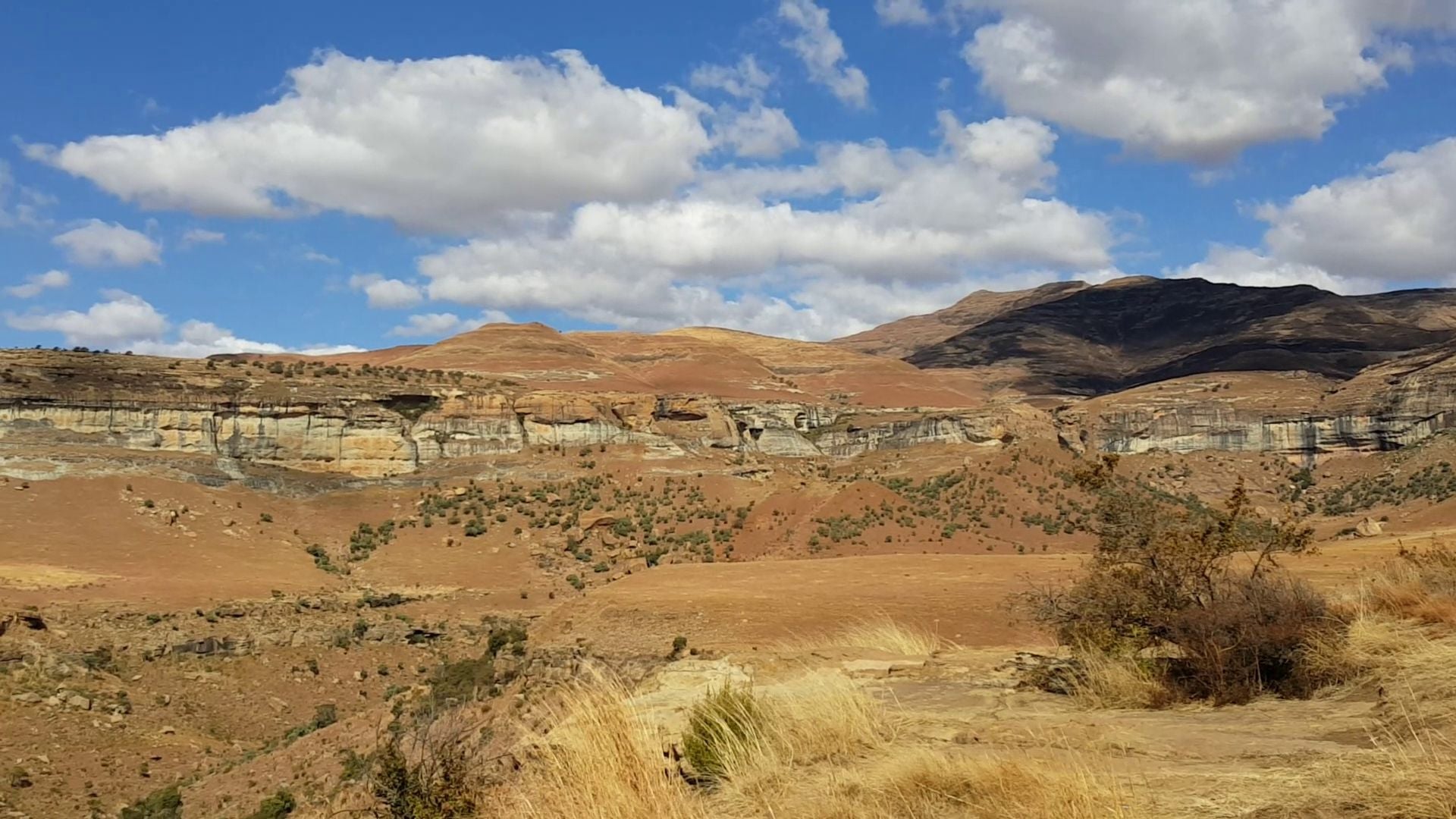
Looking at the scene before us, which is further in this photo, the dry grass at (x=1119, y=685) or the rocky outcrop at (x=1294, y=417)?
the rocky outcrop at (x=1294, y=417)

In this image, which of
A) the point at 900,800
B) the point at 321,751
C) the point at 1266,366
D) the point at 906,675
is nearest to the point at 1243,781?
the point at 900,800

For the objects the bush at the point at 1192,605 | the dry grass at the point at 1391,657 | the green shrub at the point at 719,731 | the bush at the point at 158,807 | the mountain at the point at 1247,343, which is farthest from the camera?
the mountain at the point at 1247,343

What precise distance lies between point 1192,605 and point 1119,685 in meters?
1.61

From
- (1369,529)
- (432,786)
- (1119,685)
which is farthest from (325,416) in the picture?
(1369,529)

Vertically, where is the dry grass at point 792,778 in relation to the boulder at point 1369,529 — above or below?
above

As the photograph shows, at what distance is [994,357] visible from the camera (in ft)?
635

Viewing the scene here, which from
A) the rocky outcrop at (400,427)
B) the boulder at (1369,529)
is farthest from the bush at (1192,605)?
the rocky outcrop at (400,427)

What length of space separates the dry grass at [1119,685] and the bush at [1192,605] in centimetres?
15

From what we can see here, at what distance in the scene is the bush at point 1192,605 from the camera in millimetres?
8281

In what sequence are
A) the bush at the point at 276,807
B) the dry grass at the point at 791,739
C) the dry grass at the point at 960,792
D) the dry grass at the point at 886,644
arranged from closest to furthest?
the dry grass at the point at 960,792 → the dry grass at the point at 791,739 → the dry grass at the point at 886,644 → the bush at the point at 276,807

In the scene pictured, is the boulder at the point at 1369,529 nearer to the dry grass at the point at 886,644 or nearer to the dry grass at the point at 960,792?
the dry grass at the point at 886,644

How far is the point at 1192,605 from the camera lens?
30.8 feet

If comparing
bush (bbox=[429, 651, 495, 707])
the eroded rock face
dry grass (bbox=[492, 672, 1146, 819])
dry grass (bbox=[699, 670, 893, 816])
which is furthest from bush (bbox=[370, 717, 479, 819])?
→ the eroded rock face

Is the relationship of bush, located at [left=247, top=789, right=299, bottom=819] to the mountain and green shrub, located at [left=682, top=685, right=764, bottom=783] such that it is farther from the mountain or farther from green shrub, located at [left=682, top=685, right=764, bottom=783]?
the mountain
